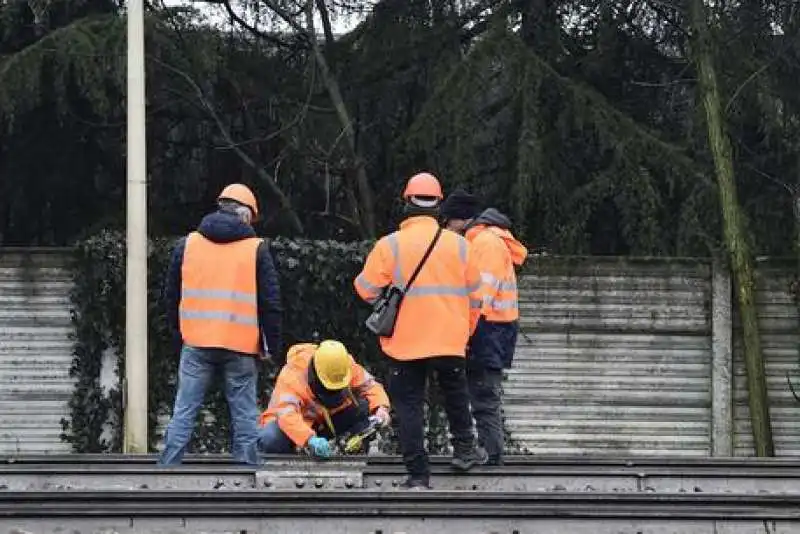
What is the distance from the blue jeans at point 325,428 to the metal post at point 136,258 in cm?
208

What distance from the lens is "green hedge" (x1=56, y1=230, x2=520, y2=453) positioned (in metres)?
11.4

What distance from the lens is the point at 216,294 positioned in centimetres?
787

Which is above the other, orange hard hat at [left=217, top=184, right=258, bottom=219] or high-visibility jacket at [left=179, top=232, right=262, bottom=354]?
orange hard hat at [left=217, top=184, right=258, bottom=219]

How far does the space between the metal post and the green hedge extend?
44.9 inches

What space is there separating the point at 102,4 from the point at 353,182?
10.5 ft

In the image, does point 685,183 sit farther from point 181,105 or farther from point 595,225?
point 181,105

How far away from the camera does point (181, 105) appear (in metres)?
13.5

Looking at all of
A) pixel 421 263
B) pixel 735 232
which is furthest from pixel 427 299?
pixel 735 232

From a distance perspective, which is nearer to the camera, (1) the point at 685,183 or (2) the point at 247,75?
(1) the point at 685,183

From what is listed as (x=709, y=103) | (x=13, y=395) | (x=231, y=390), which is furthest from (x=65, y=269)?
(x=709, y=103)

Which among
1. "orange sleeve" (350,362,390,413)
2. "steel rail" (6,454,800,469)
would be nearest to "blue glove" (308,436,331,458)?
"steel rail" (6,454,800,469)

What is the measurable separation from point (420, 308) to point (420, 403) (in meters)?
0.54

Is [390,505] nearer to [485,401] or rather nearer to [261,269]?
[485,401]

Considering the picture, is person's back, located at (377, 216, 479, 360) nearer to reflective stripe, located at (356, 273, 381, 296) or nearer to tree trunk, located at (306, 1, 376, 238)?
reflective stripe, located at (356, 273, 381, 296)
